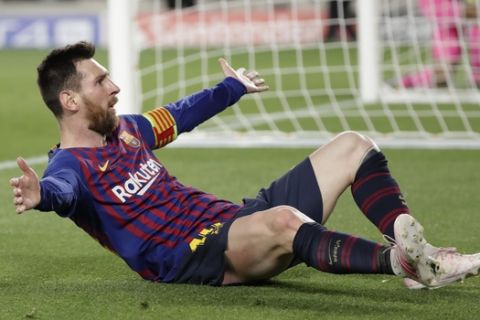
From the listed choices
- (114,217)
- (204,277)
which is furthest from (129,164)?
(204,277)

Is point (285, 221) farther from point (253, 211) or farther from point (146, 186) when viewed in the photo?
point (146, 186)

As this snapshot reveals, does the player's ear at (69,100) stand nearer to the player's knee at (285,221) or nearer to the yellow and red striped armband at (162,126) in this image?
the yellow and red striped armband at (162,126)

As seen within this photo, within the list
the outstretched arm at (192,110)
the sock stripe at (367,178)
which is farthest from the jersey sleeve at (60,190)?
the sock stripe at (367,178)

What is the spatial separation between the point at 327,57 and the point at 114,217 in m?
12.1

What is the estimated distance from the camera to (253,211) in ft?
15.6

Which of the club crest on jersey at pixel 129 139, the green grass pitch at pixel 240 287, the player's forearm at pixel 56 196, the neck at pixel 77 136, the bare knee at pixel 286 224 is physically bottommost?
the green grass pitch at pixel 240 287

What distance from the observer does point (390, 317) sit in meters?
4.16

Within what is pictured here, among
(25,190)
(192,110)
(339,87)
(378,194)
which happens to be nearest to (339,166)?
(378,194)

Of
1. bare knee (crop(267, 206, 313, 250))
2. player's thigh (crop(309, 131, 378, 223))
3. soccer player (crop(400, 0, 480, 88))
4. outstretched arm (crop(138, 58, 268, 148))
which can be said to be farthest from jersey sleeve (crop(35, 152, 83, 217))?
soccer player (crop(400, 0, 480, 88))

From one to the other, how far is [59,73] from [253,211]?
0.93 metres

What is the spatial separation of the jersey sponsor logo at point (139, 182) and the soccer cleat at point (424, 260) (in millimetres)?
1067

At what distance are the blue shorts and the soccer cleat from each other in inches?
26.8

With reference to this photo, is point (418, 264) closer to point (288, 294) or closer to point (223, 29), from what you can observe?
point (288, 294)

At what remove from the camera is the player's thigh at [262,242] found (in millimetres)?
4352
